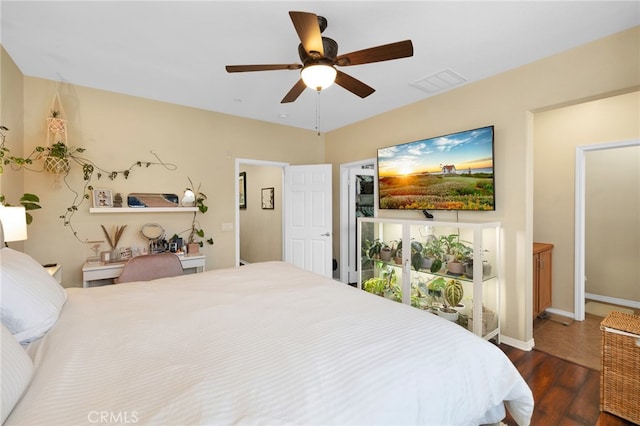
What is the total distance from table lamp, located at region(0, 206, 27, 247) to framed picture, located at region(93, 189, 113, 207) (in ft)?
3.54

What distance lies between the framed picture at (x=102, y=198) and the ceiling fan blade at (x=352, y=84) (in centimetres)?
289

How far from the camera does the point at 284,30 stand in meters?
2.09

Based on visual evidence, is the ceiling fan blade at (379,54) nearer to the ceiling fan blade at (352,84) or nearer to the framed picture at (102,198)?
the ceiling fan blade at (352,84)

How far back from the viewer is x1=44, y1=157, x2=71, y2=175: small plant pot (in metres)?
2.78

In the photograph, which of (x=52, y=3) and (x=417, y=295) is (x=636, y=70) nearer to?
(x=417, y=295)

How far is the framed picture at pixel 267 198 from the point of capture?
554 centimetres

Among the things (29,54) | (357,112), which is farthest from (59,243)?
(357,112)

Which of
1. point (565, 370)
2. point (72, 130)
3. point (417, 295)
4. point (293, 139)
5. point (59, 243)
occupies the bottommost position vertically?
point (565, 370)

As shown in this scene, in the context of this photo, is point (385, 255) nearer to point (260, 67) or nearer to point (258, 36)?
point (260, 67)

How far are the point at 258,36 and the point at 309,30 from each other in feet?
2.74

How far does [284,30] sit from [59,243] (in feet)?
10.4

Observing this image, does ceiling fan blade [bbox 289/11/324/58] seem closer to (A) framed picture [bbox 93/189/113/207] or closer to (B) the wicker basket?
Result: (B) the wicker basket

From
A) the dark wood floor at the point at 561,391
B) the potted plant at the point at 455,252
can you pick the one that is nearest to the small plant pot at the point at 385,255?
the potted plant at the point at 455,252

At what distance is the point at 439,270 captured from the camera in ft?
9.84
